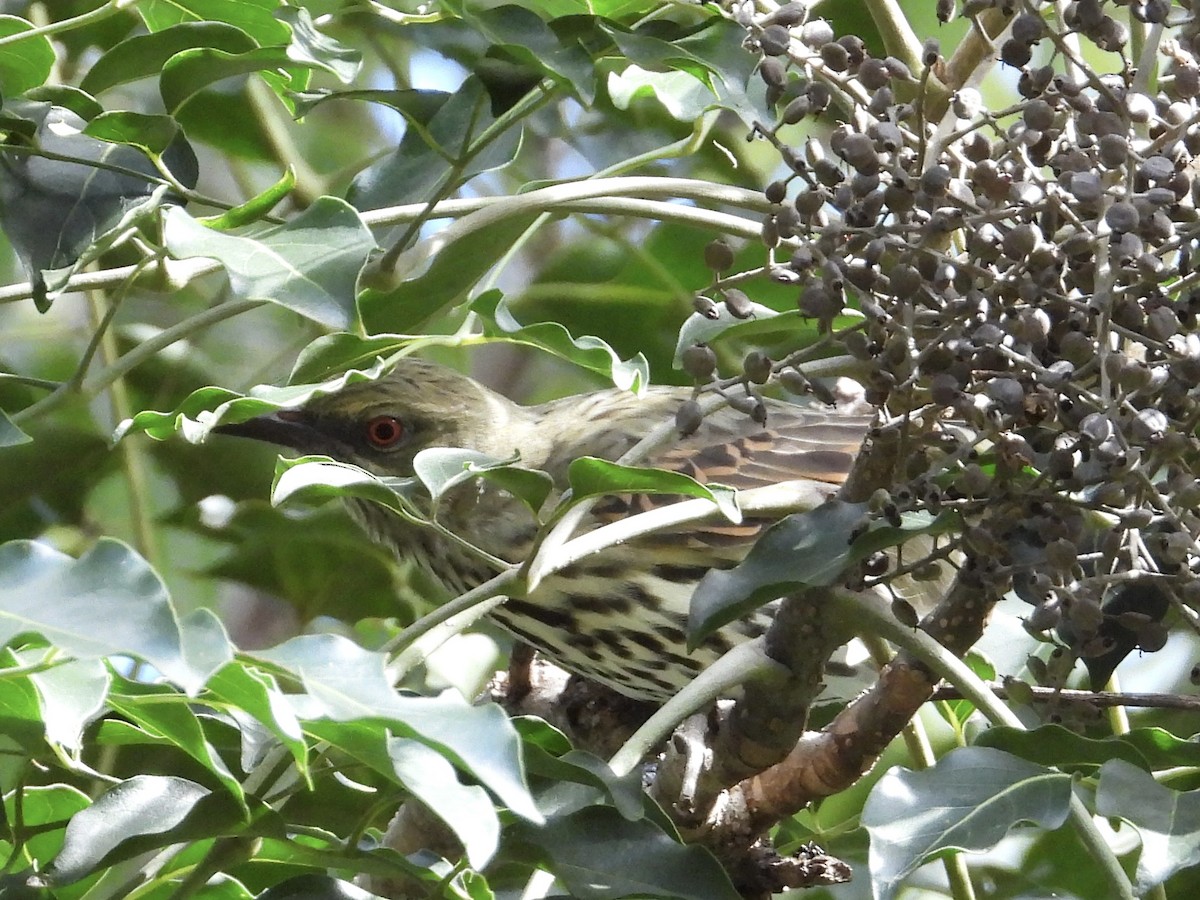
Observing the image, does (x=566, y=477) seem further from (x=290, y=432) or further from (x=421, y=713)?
(x=421, y=713)

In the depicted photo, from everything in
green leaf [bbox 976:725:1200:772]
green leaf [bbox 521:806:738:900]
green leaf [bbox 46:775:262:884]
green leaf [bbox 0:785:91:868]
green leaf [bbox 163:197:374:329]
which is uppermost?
green leaf [bbox 163:197:374:329]

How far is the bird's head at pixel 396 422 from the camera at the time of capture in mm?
2834

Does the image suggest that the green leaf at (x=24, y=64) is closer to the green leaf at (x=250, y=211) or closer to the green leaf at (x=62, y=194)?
the green leaf at (x=62, y=194)

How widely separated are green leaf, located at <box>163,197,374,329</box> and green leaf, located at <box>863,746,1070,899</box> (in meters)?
0.59

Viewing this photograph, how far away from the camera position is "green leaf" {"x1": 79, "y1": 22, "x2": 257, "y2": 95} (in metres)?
1.74

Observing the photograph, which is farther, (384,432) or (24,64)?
(384,432)

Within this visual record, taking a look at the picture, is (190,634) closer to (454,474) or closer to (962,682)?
(454,474)

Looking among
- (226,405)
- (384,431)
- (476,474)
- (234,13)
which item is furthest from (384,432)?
(476,474)

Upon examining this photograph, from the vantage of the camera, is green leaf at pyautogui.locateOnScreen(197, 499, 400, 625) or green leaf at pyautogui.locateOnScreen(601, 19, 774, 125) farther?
green leaf at pyautogui.locateOnScreen(197, 499, 400, 625)

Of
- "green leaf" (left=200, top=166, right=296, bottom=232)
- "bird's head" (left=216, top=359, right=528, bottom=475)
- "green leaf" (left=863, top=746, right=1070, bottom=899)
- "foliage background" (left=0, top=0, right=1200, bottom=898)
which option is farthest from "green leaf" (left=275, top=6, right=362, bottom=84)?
"bird's head" (left=216, top=359, right=528, bottom=475)

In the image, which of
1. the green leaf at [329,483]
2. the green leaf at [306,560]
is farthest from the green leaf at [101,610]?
the green leaf at [306,560]

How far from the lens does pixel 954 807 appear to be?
4.35ft

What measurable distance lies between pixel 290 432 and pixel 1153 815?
1842 millimetres

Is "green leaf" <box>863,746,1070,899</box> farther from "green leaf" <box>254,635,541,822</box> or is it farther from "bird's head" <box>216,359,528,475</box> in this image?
"bird's head" <box>216,359,528,475</box>
